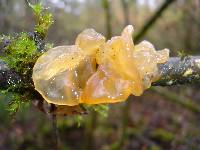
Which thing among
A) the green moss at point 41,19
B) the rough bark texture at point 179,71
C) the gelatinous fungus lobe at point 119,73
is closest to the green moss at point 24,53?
the green moss at point 41,19

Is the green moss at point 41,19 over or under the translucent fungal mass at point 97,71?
over

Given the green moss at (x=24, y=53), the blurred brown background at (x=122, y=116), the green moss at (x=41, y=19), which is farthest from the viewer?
the blurred brown background at (x=122, y=116)

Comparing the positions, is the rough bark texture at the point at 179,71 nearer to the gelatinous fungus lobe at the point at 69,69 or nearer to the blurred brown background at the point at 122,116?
the gelatinous fungus lobe at the point at 69,69

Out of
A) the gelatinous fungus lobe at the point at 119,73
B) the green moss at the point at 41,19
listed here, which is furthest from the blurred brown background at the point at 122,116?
the gelatinous fungus lobe at the point at 119,73

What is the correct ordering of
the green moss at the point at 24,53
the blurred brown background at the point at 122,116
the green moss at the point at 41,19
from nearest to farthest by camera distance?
the green moss at the point at 24,53, the green moss at the point at 41,19, the blurred brown background at the point at 122,116

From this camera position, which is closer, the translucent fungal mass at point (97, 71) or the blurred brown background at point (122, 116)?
the translucent fungal mass at point (97, 71)

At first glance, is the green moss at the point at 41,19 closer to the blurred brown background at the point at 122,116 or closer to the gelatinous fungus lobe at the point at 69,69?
the gelatinous fungus lobe at the point at 69,69

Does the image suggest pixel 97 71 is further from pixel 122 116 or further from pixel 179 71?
pixel 122 116

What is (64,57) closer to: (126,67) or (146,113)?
(126,67)

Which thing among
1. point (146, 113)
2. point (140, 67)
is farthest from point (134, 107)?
point (140, 67)
